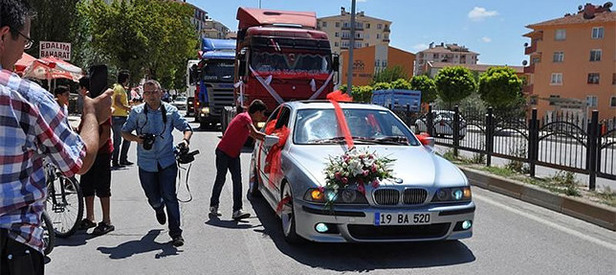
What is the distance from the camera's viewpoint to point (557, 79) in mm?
63875

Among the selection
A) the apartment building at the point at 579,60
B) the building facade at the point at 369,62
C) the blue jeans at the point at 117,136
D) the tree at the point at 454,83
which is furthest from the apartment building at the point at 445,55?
the blue jeans at the point at 117,136

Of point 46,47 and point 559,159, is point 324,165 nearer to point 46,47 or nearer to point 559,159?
point 559,159

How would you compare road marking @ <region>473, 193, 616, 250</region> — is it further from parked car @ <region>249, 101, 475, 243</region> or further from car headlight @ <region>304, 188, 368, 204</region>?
car headlight @ <region>304, 188, 368, 204</region>

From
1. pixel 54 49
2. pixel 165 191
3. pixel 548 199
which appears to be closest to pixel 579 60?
pixel 54 49

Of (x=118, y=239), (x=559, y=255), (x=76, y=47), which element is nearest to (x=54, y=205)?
(x=118, y=239)

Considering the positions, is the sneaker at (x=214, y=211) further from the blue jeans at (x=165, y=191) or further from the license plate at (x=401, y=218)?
the license plate at (x=401, y=218)

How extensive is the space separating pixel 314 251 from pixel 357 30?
139m

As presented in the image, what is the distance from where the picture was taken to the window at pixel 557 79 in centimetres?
6344

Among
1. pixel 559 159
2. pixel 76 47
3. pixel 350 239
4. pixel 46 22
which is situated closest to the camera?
pixel 350 239

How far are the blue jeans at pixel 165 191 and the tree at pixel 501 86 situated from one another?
44.6 m

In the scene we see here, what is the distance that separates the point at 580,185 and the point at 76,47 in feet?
95.3

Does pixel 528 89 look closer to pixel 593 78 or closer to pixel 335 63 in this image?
pixel 593 78

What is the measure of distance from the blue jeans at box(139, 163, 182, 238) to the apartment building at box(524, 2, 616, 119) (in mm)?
55196

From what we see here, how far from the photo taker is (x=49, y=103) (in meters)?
2.19
